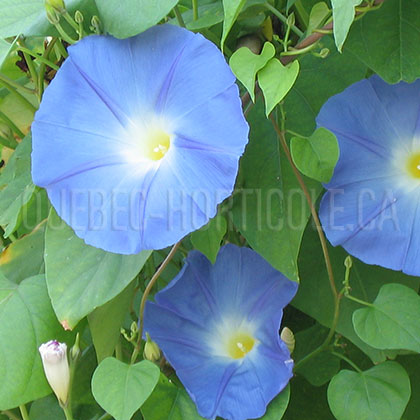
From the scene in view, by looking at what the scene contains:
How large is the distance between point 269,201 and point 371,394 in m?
0.27

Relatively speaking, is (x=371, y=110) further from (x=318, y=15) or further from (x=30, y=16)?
(x=30, y=16)

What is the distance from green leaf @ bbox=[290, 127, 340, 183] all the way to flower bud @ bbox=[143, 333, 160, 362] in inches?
11.8

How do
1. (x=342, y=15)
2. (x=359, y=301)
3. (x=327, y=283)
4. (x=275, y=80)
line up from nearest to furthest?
1. (x=342, y=15)
2. (x=275, y=80)
3. (x=359, y=301)
4. (x=327, y=283)

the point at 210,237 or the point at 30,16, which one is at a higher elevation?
the point at 30,16

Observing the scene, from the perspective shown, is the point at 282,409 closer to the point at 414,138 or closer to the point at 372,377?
the point at 372,377

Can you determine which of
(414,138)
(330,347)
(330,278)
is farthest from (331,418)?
(414,138)

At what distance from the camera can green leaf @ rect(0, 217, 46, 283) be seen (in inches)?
40.9

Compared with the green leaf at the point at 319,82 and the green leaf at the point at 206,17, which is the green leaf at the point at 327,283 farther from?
the green leaf at the point at 206,17

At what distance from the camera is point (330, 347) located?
101 cm

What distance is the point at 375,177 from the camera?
0.95 meters

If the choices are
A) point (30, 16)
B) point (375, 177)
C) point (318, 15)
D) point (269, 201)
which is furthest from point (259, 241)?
point (30, 16)

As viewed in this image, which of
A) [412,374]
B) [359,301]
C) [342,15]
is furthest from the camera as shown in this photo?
[412,374]

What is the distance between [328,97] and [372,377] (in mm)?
370

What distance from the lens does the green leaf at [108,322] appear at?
37.4 inches
